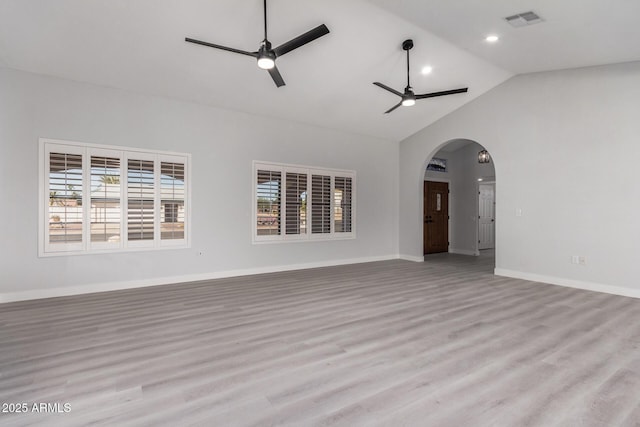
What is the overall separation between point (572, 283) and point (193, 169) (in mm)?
6502

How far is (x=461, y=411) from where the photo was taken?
2.04m

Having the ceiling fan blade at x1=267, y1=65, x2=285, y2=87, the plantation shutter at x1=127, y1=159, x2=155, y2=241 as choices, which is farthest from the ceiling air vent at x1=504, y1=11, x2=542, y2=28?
the plantation shutter at x1=127, y1=159, x2=155, y2=241

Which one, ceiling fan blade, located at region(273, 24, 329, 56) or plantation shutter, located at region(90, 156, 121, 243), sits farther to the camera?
plantation shutter, located at region(90, 156, 121, 243)

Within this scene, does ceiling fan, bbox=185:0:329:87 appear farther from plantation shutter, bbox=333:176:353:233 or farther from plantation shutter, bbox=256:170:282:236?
plantation shutter, bbox=333:176:353:233

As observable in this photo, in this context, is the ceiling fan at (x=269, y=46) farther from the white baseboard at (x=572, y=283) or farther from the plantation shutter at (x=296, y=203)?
the white baseboard at (x=572, y=283)

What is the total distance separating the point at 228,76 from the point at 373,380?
4.63 metres

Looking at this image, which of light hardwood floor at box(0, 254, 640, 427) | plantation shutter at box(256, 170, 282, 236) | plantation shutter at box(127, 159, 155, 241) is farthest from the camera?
plantation shutter at box(256, 170, 282, 236)

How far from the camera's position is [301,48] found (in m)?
4.77

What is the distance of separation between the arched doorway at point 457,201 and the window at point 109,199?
21.8 ft

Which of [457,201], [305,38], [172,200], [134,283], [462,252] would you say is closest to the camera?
[305,38]

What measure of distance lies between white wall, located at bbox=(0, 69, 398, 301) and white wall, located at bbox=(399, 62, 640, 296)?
2.77 meters

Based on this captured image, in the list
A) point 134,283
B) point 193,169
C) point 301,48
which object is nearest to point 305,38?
point 301,48

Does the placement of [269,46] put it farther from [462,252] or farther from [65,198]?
[462,252]

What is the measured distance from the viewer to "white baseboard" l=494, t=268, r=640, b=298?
4.92 meters
